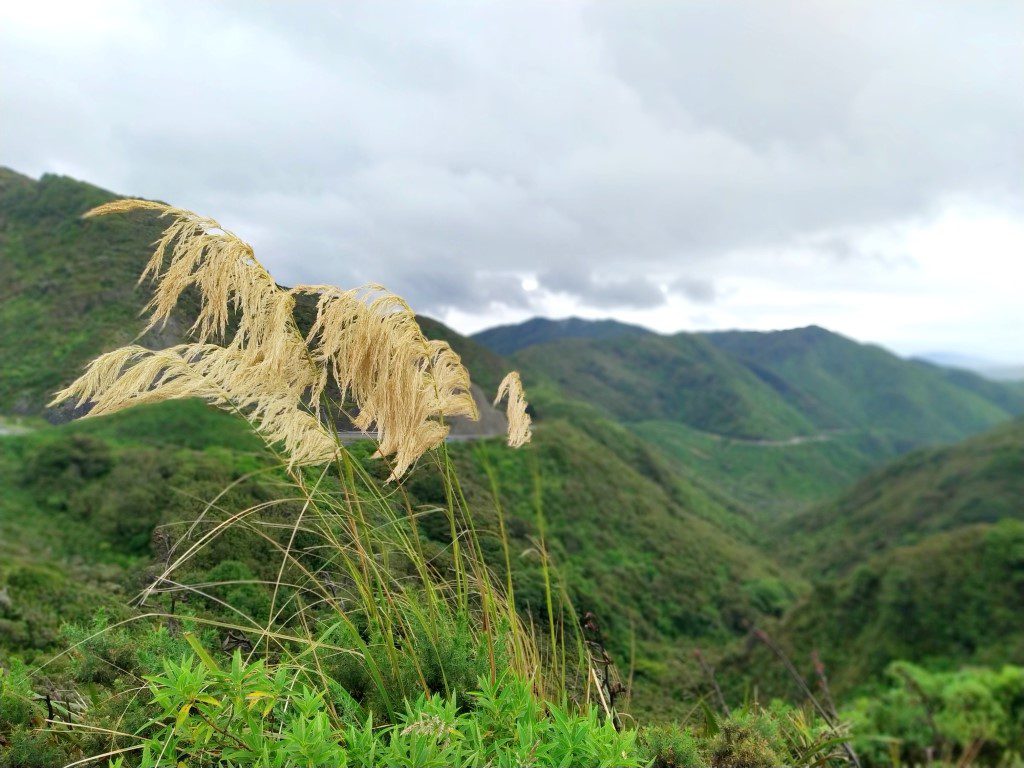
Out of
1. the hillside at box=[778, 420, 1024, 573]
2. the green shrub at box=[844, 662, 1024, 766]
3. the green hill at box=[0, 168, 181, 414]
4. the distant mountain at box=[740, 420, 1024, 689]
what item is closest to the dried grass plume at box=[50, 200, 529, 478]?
the green hill at box=[0, 168, 181, 414]

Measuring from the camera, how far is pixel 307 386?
9.39 ft

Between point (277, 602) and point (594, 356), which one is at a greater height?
point (594, 356)

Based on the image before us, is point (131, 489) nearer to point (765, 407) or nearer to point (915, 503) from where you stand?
point (915, 503)

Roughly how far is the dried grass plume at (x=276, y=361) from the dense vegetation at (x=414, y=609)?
403 millimetres

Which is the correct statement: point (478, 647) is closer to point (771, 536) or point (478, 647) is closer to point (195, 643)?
point (195, 643)

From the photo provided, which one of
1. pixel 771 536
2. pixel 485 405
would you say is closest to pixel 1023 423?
pixel 771 536

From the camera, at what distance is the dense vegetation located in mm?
2377

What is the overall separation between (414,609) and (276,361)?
4.46 ft

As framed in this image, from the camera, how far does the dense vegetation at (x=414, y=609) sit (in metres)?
2.38

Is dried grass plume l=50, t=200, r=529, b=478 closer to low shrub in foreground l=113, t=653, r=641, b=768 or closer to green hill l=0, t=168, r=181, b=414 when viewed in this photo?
low shrub in foreground l=113, t=653, r=641, b=768

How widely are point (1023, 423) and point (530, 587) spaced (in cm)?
9716

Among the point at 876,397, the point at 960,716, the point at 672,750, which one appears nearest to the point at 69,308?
the point at 672,750

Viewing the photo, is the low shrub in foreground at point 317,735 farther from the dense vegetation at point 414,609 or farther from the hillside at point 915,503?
the hillside at point 915,503

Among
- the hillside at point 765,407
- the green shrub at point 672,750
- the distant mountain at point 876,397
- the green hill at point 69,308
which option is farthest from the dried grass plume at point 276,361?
the distant mountain at point 876,397
